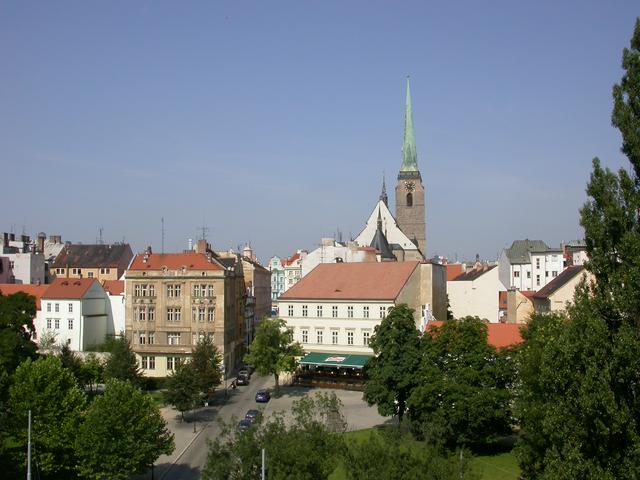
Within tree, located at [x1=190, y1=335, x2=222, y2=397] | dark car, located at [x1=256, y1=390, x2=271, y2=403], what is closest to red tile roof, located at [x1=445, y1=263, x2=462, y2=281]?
dark car, located at [x1=256, y1=390, x2=271, y2=403]

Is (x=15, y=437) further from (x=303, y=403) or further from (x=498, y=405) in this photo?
(x=498, y=405)

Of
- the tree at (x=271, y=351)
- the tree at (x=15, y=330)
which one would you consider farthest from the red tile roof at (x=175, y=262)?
the tree at (x=15, y=330)

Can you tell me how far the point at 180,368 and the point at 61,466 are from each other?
45.6ft

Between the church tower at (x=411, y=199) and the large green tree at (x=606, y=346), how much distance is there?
112 metres

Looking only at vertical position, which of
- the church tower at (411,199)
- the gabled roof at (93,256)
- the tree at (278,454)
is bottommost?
the tree at (278,454)

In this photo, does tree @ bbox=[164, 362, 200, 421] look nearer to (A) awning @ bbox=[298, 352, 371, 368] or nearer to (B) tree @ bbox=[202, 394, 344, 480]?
(A) awning @ bbox=[298, 352, 371, 368]

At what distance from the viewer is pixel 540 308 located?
190 ft

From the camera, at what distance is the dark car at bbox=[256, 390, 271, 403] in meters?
52.3

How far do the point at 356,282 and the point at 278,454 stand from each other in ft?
123

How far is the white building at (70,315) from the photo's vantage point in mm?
64938

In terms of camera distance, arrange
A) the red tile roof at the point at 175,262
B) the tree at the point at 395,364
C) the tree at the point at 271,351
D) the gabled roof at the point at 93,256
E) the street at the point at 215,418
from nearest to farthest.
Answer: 1. the street at the point at 215,418
2. the tree at the point at 395,364
3. the tree at the point at 271,351
4. the red tile roof at the point at 175,262
5. the gabled roof at the point at 93,256

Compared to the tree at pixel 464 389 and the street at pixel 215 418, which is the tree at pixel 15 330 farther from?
the tree at pixel 464 389

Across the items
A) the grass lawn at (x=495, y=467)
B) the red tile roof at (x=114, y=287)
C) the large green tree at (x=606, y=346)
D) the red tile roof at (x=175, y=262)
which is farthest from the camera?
the red tile roof at (x=114, y=287)

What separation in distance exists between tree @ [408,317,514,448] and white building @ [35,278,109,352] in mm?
36371
